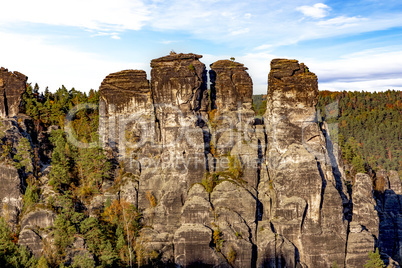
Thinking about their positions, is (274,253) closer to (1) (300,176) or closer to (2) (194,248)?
(2) (194,248)

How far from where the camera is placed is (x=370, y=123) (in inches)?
5699

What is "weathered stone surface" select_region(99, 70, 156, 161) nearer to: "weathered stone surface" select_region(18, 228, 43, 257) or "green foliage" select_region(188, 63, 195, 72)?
"green foliage" select_region(188, 63, 195, 72)

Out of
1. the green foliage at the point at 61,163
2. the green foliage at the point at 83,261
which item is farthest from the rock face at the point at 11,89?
the green foliage at the point at 83,261

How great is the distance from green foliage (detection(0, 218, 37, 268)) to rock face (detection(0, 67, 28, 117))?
17182 mm

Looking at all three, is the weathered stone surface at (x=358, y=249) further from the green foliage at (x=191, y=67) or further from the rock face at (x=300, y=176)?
the green foliage at (x=191, y=67)

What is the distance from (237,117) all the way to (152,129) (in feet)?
37.9

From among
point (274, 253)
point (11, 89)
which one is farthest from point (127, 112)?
point (274, 253)

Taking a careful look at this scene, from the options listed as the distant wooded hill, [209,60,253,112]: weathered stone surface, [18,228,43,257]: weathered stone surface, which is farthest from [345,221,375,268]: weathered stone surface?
the distant wooded hill

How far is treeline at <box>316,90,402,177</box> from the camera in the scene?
132000mm

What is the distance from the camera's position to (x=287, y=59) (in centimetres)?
6475

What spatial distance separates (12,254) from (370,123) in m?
116

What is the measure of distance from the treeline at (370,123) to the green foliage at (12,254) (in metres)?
77.9

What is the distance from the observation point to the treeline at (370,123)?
132000 mm

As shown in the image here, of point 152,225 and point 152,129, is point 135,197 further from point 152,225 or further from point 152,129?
point 152,129
